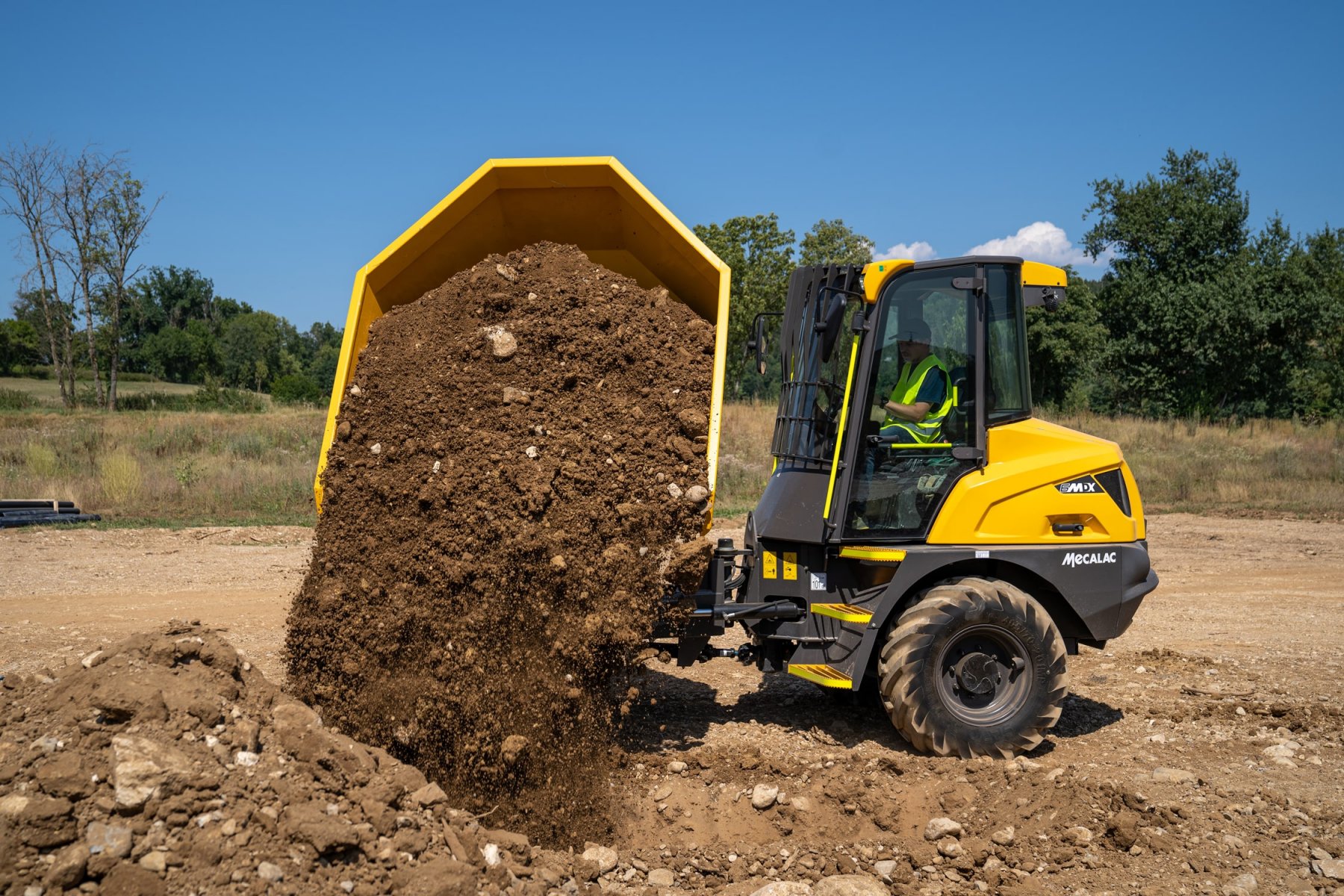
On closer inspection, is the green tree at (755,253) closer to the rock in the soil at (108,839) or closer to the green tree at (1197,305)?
the green tree at (1197,305)

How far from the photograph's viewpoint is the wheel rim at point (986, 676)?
4770 mm

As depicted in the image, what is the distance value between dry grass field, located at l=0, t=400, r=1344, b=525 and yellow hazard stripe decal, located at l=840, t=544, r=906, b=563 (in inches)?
338

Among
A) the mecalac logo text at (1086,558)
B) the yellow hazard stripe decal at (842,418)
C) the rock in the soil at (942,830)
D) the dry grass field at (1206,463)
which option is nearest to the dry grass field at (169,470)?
the dry grass field at (1206,463)

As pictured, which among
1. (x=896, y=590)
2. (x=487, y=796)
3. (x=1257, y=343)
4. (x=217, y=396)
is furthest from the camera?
(x=1257, y=343)

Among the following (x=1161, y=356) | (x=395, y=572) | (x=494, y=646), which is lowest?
(x=494, y=646)

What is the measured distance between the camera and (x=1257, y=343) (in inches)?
1158

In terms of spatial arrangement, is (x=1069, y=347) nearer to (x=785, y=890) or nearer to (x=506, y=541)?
(x=506, y=541)

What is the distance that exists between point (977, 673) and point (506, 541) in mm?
2387

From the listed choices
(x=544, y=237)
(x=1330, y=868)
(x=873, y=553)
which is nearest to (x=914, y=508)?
(x=873, y=553)

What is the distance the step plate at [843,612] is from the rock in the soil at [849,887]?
134 centimetres

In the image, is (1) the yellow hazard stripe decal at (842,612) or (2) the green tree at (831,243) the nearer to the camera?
(1) the yellow hazard stripe decal at (842,612)

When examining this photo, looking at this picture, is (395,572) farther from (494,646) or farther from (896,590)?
(896,590)

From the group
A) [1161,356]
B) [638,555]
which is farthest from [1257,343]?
A: [638,555]

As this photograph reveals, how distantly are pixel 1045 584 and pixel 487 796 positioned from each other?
116 inches
